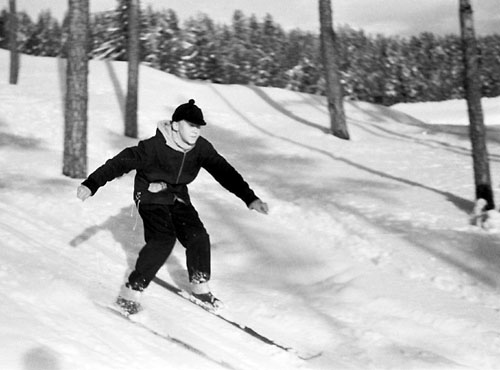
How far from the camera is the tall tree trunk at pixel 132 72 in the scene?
1465 cm

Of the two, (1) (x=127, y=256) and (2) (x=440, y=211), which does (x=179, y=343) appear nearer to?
(1) (x=127, y=256)

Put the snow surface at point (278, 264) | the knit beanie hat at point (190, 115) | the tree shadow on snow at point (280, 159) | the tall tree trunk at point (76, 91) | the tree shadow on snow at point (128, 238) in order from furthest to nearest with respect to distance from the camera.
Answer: the tall tree trunk at point (76, 91)
the tree shadow on snow at point (280, 159)
the tree shadow on snow at point (128, 238)
the knit beanie hat at point (190, 115)
the snow surface at point (278, 264)

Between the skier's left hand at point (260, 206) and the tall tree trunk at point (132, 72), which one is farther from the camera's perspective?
the tall tree trunk at point (132, 72)

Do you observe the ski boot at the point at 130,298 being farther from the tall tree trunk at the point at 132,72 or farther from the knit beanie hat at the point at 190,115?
the tall tree trunk at the point at 132,72

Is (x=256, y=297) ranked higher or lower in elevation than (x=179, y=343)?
lower

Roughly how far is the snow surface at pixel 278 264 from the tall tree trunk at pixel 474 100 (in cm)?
48

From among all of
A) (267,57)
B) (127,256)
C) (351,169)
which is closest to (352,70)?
(267,57)

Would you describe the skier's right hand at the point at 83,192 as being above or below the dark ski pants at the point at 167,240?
above

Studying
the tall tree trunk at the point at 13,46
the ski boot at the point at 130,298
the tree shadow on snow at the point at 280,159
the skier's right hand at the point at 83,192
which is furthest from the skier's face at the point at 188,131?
the tall tree trunk at the point at 13,46

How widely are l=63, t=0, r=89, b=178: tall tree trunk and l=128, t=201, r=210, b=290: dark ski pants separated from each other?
5417 mm

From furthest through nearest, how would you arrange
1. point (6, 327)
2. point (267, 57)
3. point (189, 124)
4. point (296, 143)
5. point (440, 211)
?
point (267, 57) → point (296, 143) → point (440, 211) → point (189, 124) → point (6, 327)

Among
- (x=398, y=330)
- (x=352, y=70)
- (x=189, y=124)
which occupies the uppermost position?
(x=189, y=124)

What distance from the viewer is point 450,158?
13.4m

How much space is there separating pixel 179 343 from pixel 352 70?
75401 millimetres
